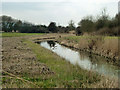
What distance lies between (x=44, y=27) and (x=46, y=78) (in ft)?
Answer: 196

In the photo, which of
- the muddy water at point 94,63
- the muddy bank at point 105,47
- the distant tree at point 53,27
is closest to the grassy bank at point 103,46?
the muddy bank at point 105,47

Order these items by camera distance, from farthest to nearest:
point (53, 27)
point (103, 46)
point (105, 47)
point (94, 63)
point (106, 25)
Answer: point (53, 27) < point (103, 46) < point (105, 47) < point (94, 63) < point (106, 25)

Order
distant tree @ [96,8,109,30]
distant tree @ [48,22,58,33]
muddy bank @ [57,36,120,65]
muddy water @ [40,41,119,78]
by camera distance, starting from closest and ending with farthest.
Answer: distant tree @ [96,8,109,30], muddy water @ [40,41,119,78], muddy bank @ [57,36,120,65], distant tree @ [48,22,58,33]

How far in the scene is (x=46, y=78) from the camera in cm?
573

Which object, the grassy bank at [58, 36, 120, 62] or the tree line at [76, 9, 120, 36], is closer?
the tree line at [76, 9, 120, 36]

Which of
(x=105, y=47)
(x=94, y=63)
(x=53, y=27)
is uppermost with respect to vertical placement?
(x=53, y=27)

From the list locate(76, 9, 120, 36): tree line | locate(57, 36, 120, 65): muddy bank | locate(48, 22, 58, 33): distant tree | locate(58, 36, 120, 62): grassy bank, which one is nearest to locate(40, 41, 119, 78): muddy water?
locate(57, 36, 120, 65): muddy bank

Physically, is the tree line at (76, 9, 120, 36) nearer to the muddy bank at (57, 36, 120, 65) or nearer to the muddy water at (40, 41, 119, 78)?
the muddy water at (40, 41, 119, 78)

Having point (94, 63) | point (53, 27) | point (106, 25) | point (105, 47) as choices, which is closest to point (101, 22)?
point (106, 25)

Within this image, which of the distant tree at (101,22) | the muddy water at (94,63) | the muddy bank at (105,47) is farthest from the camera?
the muddy bank at (105,47)

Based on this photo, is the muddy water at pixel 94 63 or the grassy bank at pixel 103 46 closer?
the muddy water at pixel 94 63

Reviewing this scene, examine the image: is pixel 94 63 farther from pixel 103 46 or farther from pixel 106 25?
pixel 106 25

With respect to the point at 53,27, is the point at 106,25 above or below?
below

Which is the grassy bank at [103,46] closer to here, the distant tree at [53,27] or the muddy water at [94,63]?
the muddy water at [94,63]
